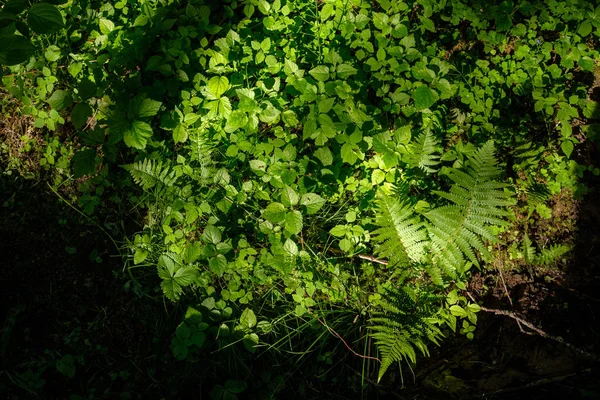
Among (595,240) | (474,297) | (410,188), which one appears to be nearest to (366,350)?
(474,297)

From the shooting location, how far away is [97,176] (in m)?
3.26

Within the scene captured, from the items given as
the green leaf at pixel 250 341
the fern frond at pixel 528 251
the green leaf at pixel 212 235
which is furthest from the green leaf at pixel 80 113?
the fern frond at pixel 528 251

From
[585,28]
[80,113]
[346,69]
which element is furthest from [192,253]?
[585,28]

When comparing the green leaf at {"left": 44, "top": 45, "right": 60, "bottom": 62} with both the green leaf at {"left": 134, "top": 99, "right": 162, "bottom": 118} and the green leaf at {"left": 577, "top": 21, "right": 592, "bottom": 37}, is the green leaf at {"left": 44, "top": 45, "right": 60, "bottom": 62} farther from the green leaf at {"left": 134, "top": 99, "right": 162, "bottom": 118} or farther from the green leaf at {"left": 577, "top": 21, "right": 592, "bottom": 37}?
the green leaf at {"left": 577, "top": 21, "right": 592, "bottom": 37}

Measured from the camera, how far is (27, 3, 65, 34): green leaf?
183 centimetres

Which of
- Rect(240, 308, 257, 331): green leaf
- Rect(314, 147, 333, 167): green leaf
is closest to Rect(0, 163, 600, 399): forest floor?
Rect(240, 308, 257, 331): green leaf

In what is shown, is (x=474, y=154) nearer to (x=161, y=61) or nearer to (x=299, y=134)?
(x=299, y=134)

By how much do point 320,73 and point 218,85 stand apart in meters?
0.75

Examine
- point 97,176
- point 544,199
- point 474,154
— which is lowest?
point 97,176

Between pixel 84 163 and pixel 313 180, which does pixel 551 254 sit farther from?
pixel 84 163

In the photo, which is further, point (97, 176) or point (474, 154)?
point (97, 176)

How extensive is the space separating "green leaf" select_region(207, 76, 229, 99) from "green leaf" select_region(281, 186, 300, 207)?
0.86 m

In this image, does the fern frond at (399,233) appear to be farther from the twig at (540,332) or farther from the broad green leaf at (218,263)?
the broad green leaf at (218,263)

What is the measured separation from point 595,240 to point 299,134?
251cm
